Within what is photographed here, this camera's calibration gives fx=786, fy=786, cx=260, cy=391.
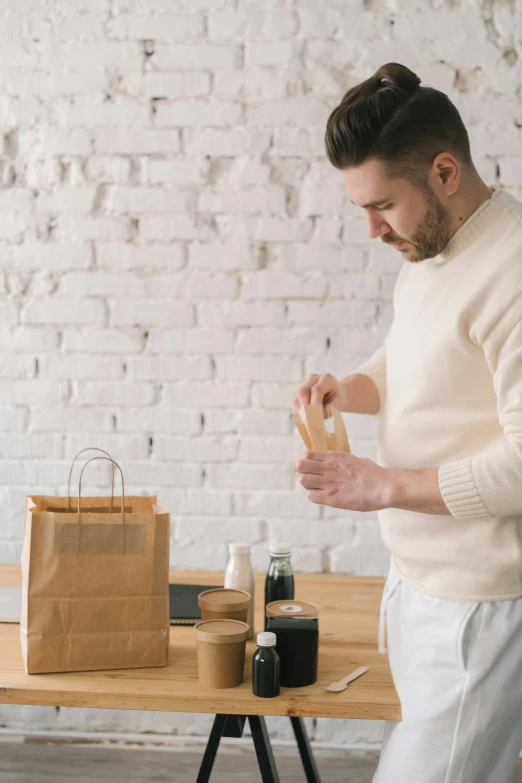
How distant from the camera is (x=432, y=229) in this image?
125 cm

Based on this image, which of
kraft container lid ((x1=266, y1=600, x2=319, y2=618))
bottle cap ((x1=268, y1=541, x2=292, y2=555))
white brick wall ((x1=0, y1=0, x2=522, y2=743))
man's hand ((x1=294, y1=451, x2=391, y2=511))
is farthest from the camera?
white brick wall ((x1=0, y1=0, x2=522, y2=743))

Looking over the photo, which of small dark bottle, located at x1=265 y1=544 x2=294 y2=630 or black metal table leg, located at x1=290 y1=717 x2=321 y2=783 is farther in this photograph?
black metal table leg, located at x1=290 y1=717 x2=321 y2=783

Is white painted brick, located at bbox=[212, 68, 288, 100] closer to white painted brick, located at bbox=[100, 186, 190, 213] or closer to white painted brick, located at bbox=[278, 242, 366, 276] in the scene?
white painted brick, located at bbox=[100, 186, 190, 213]

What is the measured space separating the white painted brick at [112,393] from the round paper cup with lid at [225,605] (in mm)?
718

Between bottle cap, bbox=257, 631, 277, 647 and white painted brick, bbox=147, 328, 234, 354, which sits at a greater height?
white painted brick, bbox=147, 328, 234, 354

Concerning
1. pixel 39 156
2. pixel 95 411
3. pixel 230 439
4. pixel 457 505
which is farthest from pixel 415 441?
pixel 39 156

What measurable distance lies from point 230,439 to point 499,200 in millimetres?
994

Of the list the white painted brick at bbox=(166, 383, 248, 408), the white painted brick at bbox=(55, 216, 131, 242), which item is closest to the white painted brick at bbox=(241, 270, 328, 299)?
the white painted brick at bbox=(166, 383, 248, 408)

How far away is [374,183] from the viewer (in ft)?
4.07

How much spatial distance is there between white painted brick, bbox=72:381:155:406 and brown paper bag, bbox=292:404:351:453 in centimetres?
67

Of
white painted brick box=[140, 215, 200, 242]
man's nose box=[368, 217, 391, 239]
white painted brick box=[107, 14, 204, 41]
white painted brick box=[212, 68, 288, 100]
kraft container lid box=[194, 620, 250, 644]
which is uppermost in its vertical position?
white painted brick box=[107, 14, 204, 41]

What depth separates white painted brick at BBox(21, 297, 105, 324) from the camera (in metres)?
2.02

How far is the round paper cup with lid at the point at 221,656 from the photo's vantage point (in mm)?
1253

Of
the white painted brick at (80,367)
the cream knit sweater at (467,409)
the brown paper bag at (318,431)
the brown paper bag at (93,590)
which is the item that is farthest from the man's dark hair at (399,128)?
the white painted brick at (80,367)
